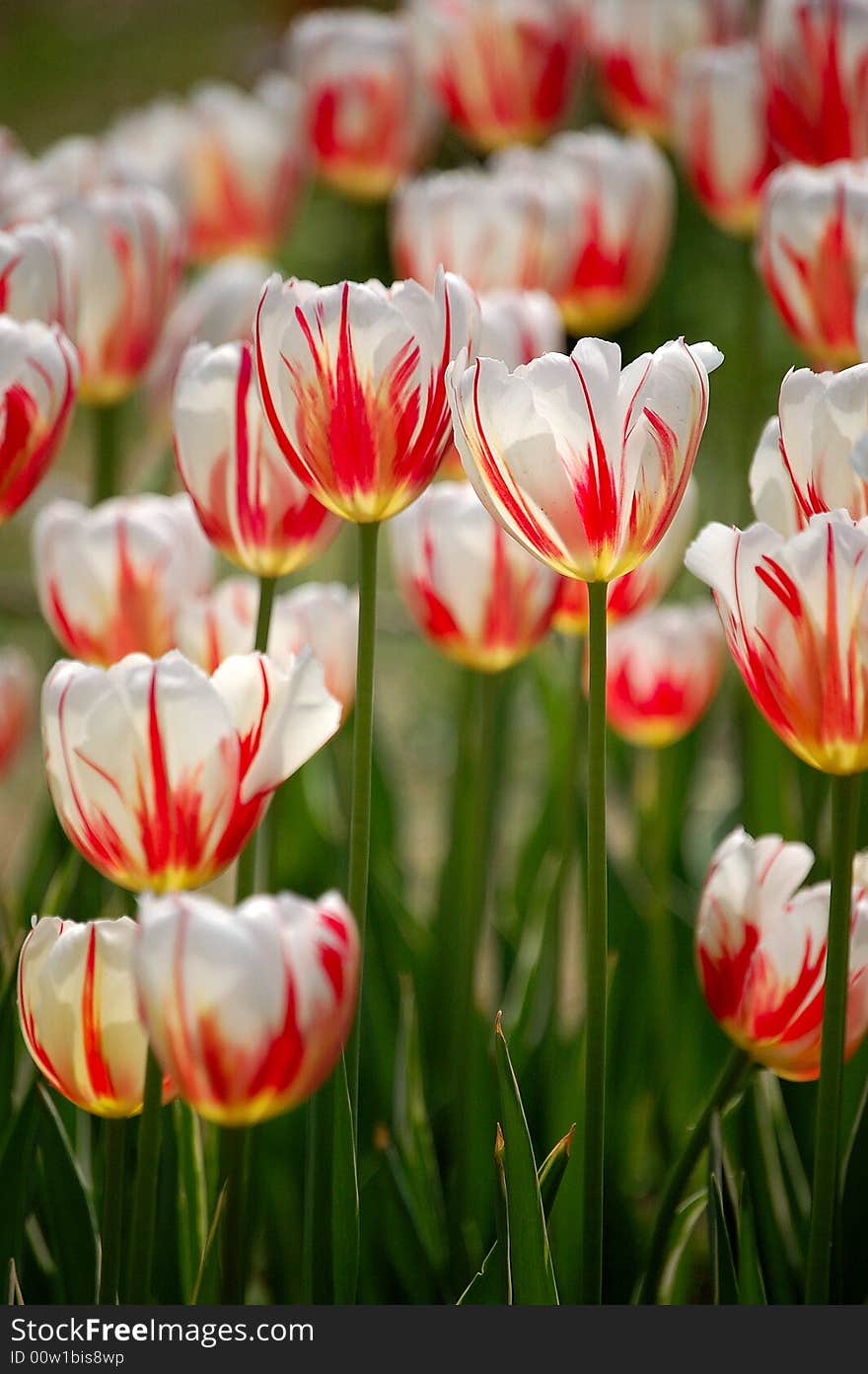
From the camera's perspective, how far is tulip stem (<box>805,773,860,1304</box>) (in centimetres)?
32

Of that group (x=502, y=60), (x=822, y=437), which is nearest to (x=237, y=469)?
(x=822, y=437)

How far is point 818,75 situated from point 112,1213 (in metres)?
0.44

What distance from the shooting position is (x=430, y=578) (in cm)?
49

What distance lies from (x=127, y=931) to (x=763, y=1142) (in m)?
0.21

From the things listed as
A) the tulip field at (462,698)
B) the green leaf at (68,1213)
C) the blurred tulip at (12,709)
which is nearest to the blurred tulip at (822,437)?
the tulip field at (462,698)

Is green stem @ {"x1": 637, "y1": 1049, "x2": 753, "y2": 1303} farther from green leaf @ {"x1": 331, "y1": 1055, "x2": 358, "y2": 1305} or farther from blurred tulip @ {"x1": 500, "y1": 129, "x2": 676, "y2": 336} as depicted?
blurred tulip @ {"x1": 500, "y1": 129, "x2": 676, "y2": 336}

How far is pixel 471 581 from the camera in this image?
0.48 meters

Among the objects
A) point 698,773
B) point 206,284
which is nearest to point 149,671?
point 206,284

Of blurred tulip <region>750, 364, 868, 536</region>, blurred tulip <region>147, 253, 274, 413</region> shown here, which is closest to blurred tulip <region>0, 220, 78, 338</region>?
blurred tulip <region>147, 253, 274, 413</region>

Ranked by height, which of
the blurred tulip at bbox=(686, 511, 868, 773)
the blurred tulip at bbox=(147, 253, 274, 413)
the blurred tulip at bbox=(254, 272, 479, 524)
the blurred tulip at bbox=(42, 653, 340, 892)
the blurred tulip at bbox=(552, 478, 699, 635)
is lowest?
the blurred tulip at bbox=(42, 653, 340, 892)

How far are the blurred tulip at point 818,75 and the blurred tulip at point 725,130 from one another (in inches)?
1.7

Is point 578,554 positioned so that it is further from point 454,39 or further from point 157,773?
point 454,39

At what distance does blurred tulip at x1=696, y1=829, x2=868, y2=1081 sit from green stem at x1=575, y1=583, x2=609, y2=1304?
43mm

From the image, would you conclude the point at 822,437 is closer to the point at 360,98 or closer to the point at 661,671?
the point at 661,671
